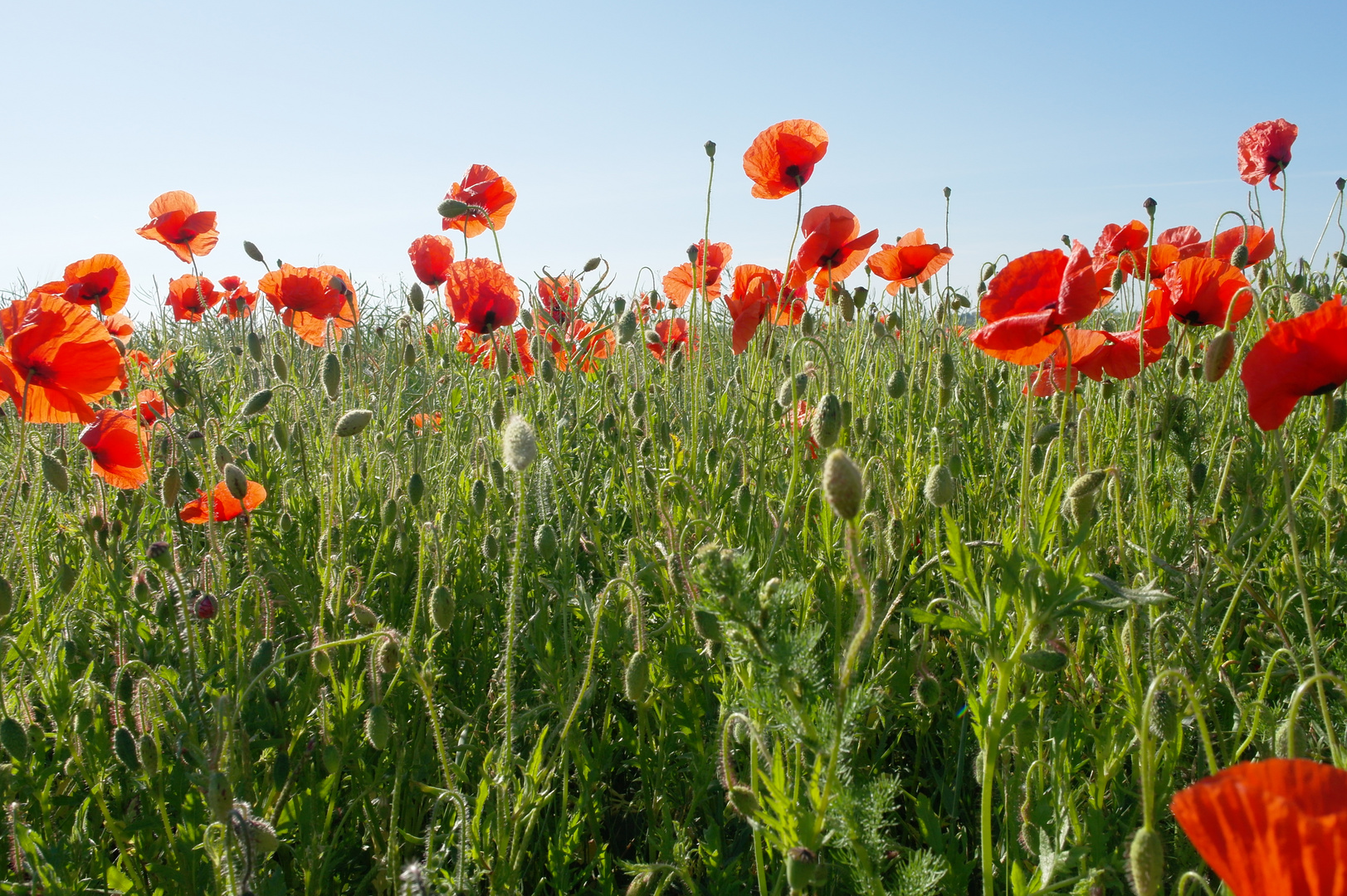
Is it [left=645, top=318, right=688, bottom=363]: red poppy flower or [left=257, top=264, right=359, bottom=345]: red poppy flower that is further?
[left=645, top=318, right=688, bottom=363]: red poppy flower

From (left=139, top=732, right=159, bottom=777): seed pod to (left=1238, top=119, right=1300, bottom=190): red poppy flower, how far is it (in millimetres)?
3963

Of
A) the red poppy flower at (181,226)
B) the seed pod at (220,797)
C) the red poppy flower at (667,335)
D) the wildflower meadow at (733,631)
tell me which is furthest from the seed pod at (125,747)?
the red poppy flower at (181,226)

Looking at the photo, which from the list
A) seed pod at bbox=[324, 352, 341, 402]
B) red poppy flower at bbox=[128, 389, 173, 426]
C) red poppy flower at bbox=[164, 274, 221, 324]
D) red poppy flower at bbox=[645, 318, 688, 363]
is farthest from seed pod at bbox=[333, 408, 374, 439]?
red poppy flower at bbox=[164, 274, 221, 324]

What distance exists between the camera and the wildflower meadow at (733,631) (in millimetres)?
1065

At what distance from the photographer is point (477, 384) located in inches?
151

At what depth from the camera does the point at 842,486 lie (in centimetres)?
80

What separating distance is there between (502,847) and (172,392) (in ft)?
5.95

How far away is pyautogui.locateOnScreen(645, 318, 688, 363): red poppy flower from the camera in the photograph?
3848 millimetres

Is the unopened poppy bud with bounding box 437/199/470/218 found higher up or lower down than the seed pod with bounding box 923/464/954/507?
higher up

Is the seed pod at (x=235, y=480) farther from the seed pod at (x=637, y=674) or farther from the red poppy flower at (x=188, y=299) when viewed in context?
the red poppy flower at (x=188, y=299)

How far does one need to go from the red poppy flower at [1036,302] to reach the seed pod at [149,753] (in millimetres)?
1510

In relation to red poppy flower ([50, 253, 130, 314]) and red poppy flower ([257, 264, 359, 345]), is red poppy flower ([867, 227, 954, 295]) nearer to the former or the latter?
red poppy flower ([257, 264, 359, 345])

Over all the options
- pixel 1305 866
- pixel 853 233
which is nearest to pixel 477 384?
pixel 853 233

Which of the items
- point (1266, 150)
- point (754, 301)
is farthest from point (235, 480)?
point (1266, 150)
